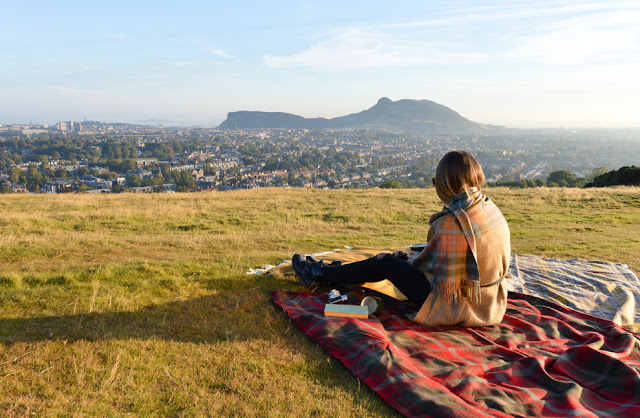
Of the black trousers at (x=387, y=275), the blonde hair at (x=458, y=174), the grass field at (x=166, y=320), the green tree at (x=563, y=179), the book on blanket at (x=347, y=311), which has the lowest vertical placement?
the green tree at (x=563, y=179)

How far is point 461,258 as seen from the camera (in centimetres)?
425

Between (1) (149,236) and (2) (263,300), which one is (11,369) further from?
(1) (149,236)

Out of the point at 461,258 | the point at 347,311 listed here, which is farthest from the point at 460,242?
the point at 347,311

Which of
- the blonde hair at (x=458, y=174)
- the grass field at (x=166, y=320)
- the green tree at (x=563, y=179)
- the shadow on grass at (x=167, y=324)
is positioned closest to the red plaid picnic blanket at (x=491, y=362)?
the grass field at (x=166, y=320)

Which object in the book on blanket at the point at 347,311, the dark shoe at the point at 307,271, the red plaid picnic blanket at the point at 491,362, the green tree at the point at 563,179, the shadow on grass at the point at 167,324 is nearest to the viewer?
the red plaid picnic blanket at the point at 491,362

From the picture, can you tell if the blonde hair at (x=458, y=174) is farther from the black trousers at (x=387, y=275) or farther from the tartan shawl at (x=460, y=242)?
the black trousers at (x=387, y=275)

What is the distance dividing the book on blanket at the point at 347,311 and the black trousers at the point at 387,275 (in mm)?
540

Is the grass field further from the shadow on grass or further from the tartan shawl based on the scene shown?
the tartan shawl

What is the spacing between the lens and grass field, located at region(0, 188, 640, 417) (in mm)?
3250

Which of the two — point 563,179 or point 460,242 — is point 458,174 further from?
point 563,179

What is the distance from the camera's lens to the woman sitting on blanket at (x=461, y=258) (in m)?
4.25

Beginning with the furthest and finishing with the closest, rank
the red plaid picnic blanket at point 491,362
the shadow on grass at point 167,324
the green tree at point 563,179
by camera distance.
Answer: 1. the green tree at point 563,179
2. the shadow on grass at point 167,324
3. the red plaid picnic blanket at point 491,362

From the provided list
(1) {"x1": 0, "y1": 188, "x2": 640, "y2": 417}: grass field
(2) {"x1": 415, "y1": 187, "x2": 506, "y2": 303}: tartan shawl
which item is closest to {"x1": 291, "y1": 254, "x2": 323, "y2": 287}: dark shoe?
(1) {"x1": 0, "y1": 188, "x2": 640, "y2": 417}: grass field

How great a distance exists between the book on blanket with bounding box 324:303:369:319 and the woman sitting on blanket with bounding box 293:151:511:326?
1.83 feet
